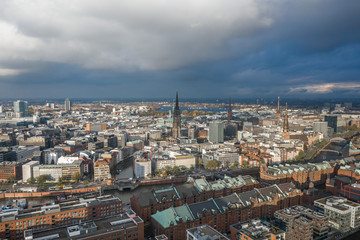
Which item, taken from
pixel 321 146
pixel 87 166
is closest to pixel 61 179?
pixel 87 166

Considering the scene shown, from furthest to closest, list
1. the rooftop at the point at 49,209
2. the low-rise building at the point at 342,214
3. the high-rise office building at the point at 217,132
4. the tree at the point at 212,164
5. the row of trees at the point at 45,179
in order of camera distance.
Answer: the high-rise office building at the point at 217,132
the tree at the point at 212,164
the row of trees at the point at 45,179
the low-rise building at the point at 342,214
the rooftop at the point at 49,209

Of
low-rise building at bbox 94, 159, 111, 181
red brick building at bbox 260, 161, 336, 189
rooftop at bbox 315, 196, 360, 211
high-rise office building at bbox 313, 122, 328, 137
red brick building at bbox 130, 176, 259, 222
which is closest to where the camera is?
rooftop at bbox 315, 196, 360, 211

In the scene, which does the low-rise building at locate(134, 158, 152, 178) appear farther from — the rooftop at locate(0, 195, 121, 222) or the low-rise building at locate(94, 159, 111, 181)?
the rooftop at locate(0, 195, 121, 222)

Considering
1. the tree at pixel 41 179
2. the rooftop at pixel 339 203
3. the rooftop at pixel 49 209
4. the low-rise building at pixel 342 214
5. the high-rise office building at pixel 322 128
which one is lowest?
the tree at pixel 41 179

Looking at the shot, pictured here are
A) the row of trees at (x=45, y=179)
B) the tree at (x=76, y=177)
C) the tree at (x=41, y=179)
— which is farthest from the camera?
the tree at (x=76, y=177)

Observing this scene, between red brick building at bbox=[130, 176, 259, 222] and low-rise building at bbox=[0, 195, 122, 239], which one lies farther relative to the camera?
red brick building at bbox=[130, 176, 259, 222]

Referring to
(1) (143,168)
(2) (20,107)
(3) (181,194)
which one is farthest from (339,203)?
(2) (20,107)

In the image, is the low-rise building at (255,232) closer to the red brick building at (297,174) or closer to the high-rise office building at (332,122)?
the red brick building at (297,174)

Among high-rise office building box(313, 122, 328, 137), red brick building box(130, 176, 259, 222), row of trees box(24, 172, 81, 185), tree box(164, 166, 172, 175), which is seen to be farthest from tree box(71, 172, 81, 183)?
high-rise office building box(313, 122, 328, 137)

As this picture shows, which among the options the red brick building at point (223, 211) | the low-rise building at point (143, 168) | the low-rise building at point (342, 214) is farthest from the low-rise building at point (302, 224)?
the low-rise building at point (143, 168)

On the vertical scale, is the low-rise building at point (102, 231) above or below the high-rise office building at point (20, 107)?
below

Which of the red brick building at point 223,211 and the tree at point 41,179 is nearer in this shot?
the red brick building at point 223,211
